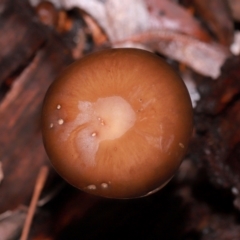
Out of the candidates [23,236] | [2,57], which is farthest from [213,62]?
[23,236]

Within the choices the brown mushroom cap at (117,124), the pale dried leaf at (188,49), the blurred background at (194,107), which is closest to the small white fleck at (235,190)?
the blurred background at (194,107)

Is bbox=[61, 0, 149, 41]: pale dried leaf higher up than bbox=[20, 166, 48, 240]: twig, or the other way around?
bbox=[61, 0, 149, 41]: pale dried leaf

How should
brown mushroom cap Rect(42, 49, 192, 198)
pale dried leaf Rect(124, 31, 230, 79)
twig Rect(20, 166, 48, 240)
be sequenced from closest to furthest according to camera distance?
brown mushroom cap Rect(42, 49, 192, 198) < twig Rect(20, 166, 48, 240) < pale dried leaf Rect(124, 31, 230, 79)

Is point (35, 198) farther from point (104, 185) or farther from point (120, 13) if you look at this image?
point (120, 13)

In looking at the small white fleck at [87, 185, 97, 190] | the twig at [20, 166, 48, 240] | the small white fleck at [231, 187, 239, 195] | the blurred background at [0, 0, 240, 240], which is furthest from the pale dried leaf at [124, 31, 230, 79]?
the small white fleck at [87, 185, 97, 190]

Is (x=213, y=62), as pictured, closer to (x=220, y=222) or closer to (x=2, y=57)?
(x=220, y=222)

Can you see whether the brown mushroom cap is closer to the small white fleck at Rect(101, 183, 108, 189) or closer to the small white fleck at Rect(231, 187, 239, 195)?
the small white fleck at Rect(101, 183, 108, 189)

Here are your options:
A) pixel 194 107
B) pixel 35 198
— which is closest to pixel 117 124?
pixel 35 198

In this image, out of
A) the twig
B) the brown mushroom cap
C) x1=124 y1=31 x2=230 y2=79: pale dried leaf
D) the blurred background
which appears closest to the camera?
the brown mushroom cap

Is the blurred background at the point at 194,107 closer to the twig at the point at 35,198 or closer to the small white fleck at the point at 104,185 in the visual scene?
the twig at the point at 35,198
